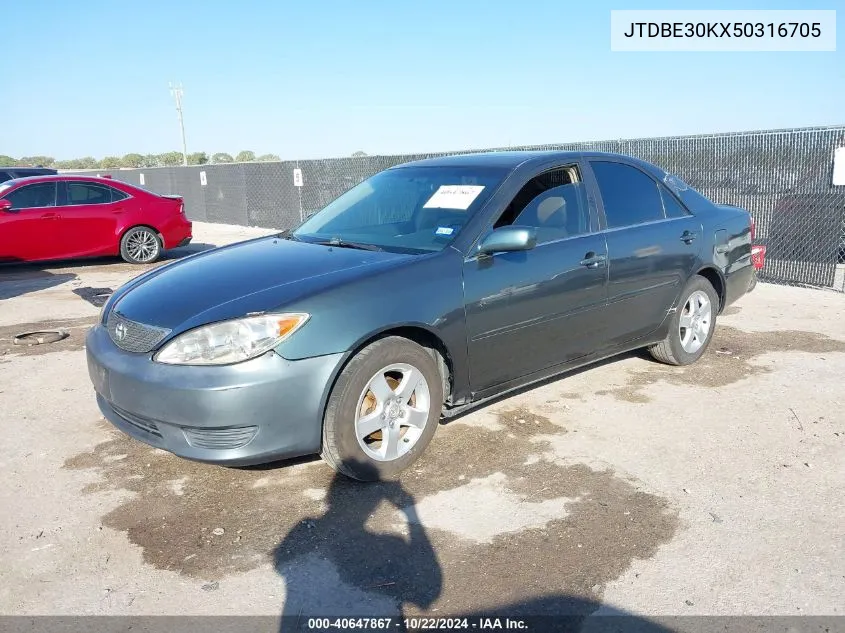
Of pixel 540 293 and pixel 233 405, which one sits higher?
pixel 540 293

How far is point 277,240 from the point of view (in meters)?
4.95

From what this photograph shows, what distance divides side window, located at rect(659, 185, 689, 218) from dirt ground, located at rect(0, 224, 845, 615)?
1283 millimetres

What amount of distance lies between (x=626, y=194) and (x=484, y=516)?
8.95 feet

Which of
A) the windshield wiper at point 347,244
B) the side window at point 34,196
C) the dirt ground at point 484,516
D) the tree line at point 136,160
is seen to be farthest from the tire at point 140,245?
the tree line at point 136,160

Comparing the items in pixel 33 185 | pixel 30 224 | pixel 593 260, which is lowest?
pixel 593 260

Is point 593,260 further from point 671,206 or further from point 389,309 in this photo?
point 389,309

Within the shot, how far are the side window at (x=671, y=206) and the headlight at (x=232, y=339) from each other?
3.17 metres

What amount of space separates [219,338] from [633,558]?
205 cm

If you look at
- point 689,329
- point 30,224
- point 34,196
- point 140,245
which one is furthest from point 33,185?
point 689,329

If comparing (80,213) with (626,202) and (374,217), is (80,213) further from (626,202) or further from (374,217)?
(626,202)

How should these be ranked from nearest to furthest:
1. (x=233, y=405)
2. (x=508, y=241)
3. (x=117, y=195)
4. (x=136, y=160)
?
(x=233, y=405), (x=508, y=241), (x=117, y=195), (x=136, y=160)

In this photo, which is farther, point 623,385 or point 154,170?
point 154,170

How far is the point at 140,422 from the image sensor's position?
12.0 ft

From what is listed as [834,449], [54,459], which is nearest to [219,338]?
[54,459]
